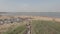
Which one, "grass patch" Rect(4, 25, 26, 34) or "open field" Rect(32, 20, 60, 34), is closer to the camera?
"open field" Rect(32, 20, 60, 34)

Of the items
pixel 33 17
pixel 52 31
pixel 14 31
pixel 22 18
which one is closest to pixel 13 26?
pixel 14 31

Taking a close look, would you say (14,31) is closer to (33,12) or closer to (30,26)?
(30,26)

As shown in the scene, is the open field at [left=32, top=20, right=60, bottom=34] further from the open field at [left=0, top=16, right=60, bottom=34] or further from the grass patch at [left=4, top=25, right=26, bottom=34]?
the grass patch at [left=4, top=25, right=26, bottom=34]

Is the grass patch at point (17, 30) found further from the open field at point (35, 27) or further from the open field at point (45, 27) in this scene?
the open field at point (45, 27)

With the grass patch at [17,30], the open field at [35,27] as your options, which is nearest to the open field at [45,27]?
the open field at [35,27]

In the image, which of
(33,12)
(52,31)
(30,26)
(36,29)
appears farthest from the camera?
(33,12)

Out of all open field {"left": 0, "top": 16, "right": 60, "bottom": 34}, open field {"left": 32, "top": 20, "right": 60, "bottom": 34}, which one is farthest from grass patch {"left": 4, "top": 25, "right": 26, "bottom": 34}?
open field {"left": 32, "top": 20, "right": 60, "bottom": 34}

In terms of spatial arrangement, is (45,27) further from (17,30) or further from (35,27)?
(17,30)

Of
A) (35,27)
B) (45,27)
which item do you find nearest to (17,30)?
(35,27)
